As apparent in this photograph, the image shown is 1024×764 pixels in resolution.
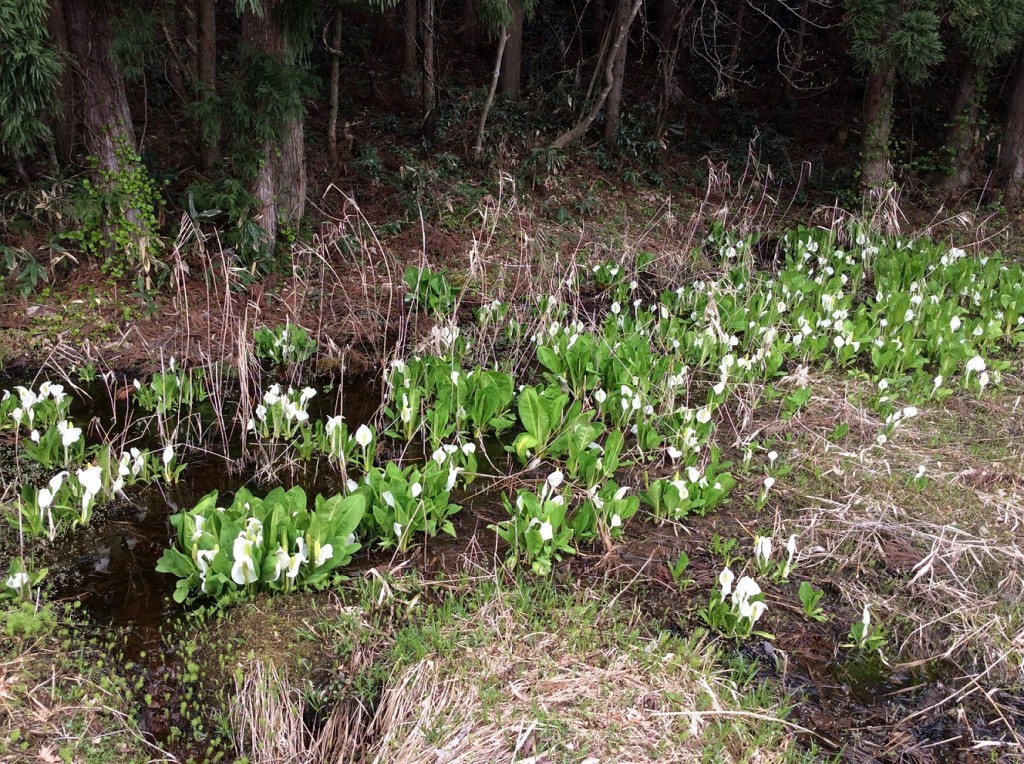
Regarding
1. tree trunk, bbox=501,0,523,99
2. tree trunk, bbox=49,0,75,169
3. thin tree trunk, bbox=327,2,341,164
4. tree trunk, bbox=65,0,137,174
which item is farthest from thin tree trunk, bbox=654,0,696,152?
tree trunk, bbox=49,0,75,169

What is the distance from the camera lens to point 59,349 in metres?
5.07

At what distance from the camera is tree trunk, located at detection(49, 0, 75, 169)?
521 centimetres

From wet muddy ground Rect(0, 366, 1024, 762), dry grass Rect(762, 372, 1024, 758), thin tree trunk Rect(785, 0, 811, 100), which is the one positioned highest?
thin tree trunk Rect(785, 0, 811, 100)

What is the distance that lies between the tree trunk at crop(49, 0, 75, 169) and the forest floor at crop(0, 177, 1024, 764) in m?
2.83

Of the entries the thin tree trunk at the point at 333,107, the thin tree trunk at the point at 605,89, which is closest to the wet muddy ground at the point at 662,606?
the thin tree trunk at the point at 333,107

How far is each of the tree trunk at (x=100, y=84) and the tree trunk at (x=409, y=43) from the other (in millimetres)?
4641

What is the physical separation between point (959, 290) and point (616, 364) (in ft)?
10.9

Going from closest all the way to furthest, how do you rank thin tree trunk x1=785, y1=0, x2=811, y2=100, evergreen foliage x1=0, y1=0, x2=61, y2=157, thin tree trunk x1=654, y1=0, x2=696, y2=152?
evergreen foliage x1=0, y1=0, x2=61, y2=157
thin tree trunk x1=654, y1=0, x2=696, y2=152
thin tree trunk x1=785, y1=0, x2=811, y2=100

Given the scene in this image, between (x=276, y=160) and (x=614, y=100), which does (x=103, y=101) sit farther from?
(x=614, y=100)

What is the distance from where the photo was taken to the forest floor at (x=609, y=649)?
96.3 inches

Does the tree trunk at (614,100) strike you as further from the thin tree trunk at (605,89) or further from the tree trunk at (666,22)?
the tree trunk at (666,22)

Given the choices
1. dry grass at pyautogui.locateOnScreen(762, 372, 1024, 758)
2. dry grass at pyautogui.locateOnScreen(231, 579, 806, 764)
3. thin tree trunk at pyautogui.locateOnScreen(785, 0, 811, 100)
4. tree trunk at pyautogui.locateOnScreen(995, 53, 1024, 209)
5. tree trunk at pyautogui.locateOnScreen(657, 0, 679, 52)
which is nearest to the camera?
dry grass at pyautogui.locateOnScreen(231, 579, 806, 764)

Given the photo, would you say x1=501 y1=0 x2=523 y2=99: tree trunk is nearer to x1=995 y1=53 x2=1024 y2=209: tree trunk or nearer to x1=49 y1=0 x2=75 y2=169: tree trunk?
x1=49 y1=0 x2=75 y2=169: tree trunk

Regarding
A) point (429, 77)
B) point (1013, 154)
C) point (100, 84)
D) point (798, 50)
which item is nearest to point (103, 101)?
point (100, 84)
